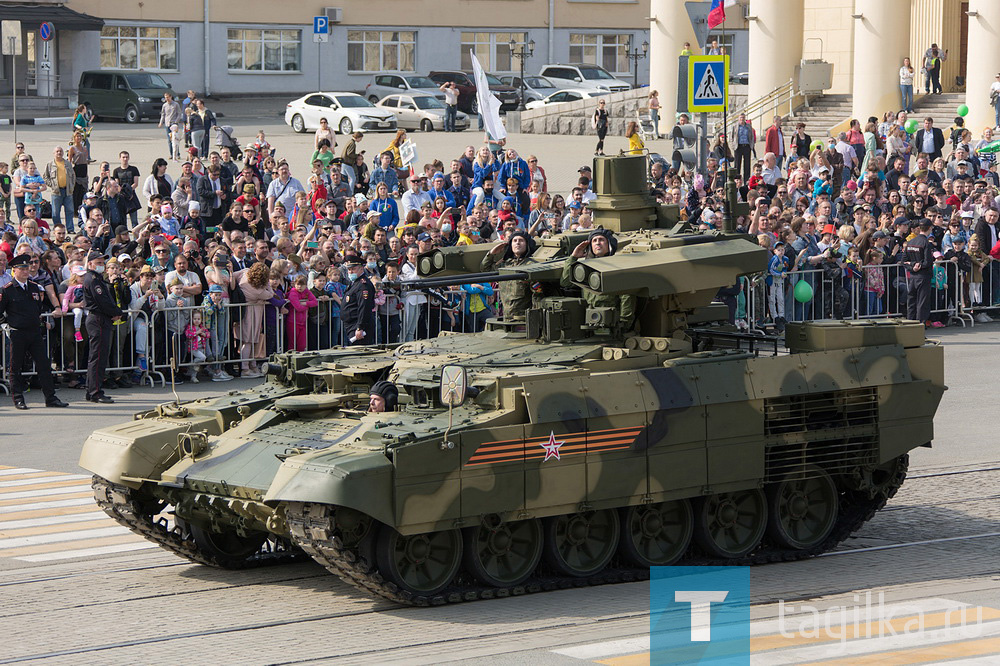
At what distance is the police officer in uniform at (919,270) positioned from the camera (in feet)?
92.0

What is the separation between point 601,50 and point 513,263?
5798 centimetres

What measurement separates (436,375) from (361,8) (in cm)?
5611

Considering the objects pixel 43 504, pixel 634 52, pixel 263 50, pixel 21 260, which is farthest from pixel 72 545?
pixel 634 52

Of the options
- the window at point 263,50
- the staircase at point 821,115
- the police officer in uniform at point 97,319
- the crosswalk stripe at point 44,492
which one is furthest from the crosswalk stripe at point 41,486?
the window at point 263,50

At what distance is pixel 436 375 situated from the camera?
13906 mm

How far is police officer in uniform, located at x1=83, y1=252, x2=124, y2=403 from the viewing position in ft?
70.9

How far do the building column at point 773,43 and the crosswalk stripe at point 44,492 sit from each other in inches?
1335

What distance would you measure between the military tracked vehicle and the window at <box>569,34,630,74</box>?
5688 cm

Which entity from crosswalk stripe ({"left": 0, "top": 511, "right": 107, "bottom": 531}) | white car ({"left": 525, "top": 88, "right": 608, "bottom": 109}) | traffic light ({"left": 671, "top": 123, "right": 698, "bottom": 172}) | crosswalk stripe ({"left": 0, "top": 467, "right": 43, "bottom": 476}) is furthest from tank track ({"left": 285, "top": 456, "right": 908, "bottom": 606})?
white car ({"left": 525, "top": 88, "right": 608, "bottom": 109})

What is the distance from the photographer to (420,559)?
1333 centimetres

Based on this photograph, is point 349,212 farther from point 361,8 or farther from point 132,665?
point 361,8

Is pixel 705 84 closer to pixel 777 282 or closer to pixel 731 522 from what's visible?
pixel 777 282

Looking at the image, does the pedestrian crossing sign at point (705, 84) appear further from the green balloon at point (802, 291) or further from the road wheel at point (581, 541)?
the road wheel at point (581, 541)

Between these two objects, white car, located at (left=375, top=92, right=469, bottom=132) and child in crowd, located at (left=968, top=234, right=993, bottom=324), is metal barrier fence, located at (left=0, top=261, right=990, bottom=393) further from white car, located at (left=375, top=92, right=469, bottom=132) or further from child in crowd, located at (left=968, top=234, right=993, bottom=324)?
white car, located at (left=375, top=92, right=469, bottom=132)
